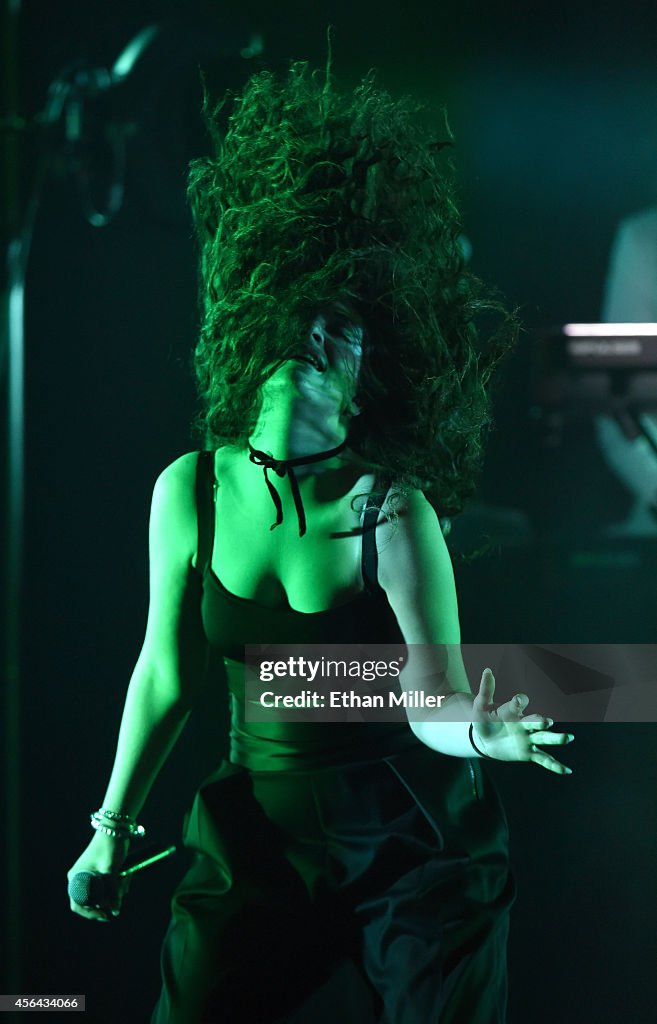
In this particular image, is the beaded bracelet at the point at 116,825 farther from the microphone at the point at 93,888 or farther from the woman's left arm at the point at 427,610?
the woman's left arm at the point at 427,610

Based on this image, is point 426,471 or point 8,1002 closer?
point 426,471

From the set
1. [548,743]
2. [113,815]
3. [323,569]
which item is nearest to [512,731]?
[548,743]

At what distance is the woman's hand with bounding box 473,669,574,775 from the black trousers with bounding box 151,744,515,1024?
11.8 inches

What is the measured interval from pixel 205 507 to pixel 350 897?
0.64 meters

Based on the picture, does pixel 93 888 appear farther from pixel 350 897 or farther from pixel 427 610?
pixel 427 610

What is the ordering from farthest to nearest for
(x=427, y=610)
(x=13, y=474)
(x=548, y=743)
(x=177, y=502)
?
(x=13, y=474) < (x=177, y=502) < (x=427, y=610) < (x=548, y=743)

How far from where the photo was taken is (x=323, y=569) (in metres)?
1.41

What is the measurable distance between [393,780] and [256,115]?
1097mm

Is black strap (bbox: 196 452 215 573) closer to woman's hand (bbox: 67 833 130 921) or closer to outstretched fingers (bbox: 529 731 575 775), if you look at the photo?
woman's hand (bbox: 67 833 130 921)

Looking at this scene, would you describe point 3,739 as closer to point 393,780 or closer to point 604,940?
point 393,780

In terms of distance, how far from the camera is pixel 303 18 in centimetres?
158

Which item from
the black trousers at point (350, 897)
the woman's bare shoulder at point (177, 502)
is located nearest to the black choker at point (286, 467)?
the woman's bare shoulder at point (177, 502)

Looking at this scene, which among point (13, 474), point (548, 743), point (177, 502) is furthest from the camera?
point (13, 474)

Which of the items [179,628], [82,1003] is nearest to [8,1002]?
[82,1003]
